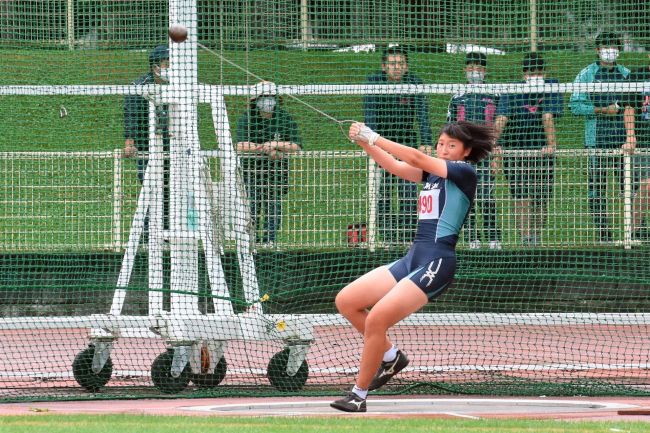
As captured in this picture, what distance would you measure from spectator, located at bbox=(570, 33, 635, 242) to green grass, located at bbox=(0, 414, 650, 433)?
381cm

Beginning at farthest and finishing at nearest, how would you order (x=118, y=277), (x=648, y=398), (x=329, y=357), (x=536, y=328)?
(x=536, y=328)
(x=329, y=357)
(x=118, y=277)
(x=648, y=398)

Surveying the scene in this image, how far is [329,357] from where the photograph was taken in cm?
1151

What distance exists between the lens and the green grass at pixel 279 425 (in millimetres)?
7500

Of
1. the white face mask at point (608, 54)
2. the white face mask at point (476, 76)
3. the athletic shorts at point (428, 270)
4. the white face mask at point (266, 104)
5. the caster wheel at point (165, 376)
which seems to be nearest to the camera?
the athletic shorts at point (428, 270)

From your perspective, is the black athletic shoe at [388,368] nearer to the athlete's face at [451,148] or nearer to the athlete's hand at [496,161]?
the athlete's face at [451,148]

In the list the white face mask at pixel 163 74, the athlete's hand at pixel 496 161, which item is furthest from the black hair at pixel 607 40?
the white face mask at pixel 163 74

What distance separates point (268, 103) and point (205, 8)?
97cm

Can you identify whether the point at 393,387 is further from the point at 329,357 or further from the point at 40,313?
the point at 40,313

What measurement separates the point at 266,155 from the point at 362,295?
245 centimetres

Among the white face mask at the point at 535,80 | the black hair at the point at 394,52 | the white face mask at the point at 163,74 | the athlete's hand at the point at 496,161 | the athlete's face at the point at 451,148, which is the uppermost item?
the black hair at the point at 394,52

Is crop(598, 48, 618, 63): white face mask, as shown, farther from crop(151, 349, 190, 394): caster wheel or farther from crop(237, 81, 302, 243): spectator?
crop(151, 349, 190, 394): caster wheel

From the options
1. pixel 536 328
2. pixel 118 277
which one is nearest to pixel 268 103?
pixel 118 277

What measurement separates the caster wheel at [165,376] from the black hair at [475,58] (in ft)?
12.0

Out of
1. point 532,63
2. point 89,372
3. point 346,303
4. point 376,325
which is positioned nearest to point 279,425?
point 376,325
